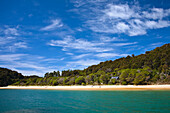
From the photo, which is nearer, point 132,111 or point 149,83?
point 132,111

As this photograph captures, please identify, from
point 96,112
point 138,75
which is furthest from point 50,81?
point 96,112

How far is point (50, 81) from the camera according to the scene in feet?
353

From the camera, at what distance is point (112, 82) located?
73.5 meters

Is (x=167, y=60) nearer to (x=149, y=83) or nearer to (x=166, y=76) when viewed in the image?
(x=166, y=76)

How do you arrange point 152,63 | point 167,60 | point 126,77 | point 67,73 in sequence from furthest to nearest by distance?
point 67,73 < point 152,63 < point 167,60 < point 126,77

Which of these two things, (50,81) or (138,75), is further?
(50,81)

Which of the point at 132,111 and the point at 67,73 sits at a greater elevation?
the point at 67,73

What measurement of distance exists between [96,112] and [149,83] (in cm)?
5476

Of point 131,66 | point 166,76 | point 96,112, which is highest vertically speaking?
point 131,66

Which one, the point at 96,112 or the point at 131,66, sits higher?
the point at 131,66

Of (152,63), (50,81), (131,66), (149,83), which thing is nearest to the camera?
(149,83)

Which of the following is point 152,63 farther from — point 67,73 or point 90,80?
point 67,73

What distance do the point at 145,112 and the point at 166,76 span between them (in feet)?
189

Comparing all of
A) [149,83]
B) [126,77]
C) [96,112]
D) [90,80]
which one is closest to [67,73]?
[90,80]
